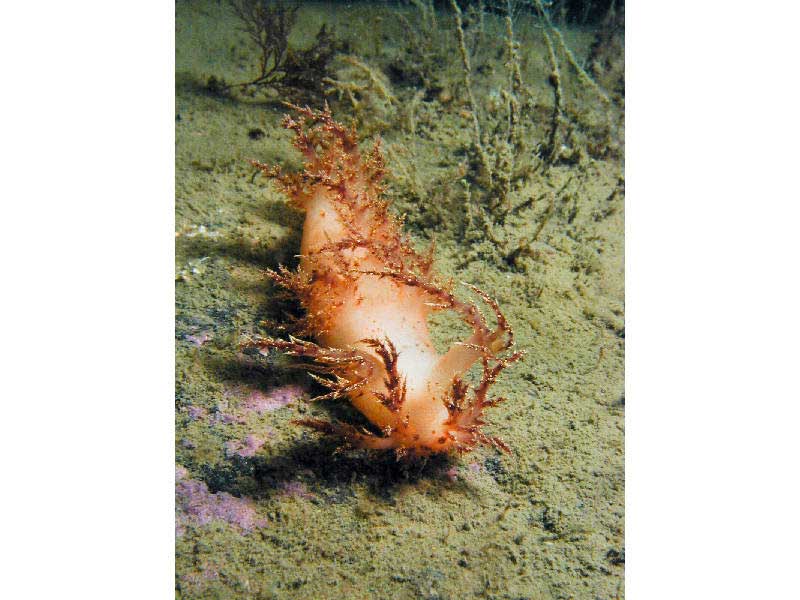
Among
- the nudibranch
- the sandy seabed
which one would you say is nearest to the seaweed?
the sandy seabed

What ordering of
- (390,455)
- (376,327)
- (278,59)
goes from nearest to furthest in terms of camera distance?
(390,455) < (376,327) < (278,59)

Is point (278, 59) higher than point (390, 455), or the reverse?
point (278, 59)

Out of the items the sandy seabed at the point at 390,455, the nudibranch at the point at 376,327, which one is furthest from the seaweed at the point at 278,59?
the nudibranch at the point at 376,327

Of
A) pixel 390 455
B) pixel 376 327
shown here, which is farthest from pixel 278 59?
pixel 390 455

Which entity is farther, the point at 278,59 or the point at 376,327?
the point at 278,59

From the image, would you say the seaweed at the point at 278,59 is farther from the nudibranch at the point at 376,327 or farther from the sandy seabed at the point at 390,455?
the nudibranch at the point at 376,327

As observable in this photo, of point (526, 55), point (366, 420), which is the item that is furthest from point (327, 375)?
point (526, 55)

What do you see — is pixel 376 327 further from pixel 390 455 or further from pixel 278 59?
pixel 278 59

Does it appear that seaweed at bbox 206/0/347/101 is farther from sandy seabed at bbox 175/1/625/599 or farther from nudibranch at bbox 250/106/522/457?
nudibranch at bbox 250/106/522/457
